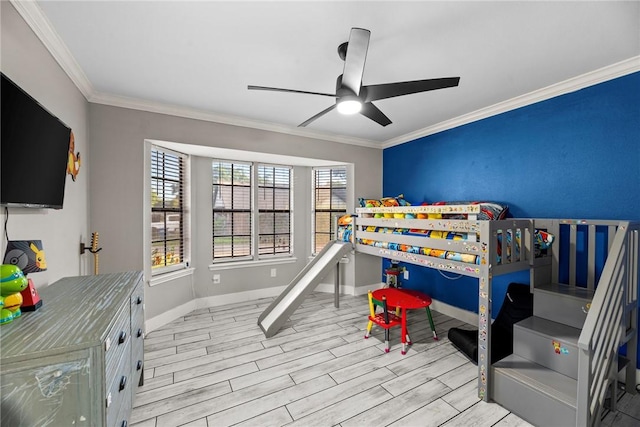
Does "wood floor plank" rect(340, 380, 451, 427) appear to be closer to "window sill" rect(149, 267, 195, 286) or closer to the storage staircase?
the storage staircase

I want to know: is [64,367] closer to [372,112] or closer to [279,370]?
[279,370]

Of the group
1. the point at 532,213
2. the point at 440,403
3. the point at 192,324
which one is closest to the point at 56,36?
the point at 192,324

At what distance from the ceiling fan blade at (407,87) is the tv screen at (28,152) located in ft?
6.49

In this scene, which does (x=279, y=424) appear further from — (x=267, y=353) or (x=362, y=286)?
(x=362, y=286)

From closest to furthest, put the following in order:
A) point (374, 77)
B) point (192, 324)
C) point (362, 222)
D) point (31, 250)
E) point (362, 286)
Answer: point (31, 250), point (374, 77), point (192, 324), point (362, 222), point (362, 286)

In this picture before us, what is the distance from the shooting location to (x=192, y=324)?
331cm

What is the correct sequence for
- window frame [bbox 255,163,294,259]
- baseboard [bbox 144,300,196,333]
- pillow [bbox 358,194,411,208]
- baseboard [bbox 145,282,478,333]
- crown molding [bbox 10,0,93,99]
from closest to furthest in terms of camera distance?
crown molding [bbox 10,0,93,99]
baseboard [bbox 144,300,196,333]
baseboard [bbox 145,282,478,333]
pillow [bbox 358,194,411,208]
window frame [bbox 255,163,294,259]

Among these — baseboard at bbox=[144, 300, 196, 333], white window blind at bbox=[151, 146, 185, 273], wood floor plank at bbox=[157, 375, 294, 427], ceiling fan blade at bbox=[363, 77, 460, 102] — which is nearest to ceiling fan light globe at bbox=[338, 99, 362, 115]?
ceiling fan blade at bbox=[363, 77, 460, 102]

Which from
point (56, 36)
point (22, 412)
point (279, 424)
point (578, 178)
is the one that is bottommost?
point (279, 424)

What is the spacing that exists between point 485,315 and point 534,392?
0.52m

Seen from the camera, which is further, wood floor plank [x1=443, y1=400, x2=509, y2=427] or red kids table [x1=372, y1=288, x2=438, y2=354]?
red kids table [x1=372, y1=288, x2=438, y2=354]

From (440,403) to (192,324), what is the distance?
280cm

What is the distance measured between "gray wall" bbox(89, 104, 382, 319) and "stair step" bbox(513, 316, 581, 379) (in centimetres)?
255

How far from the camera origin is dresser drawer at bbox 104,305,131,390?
116 centimetres
